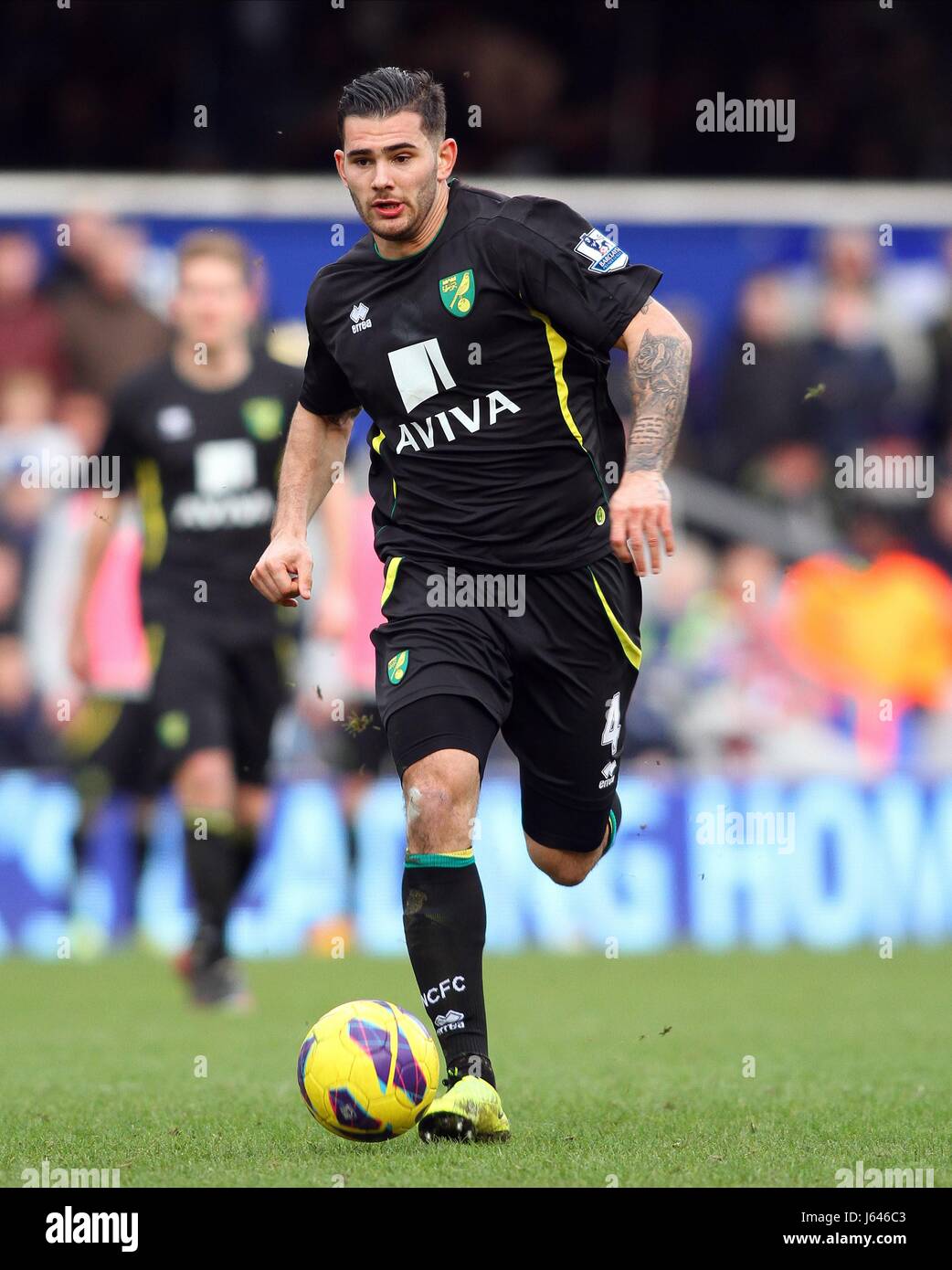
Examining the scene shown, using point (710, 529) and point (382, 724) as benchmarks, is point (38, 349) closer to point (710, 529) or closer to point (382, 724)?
point (710, 529)

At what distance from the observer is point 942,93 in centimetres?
1592

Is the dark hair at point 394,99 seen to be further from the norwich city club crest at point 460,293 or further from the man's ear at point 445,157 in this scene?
the norwich city club crest at point 460,293

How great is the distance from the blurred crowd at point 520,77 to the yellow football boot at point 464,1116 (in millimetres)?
11019

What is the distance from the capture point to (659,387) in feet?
18.2

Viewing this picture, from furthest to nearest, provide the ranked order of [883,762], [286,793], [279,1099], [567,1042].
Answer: [883,762]
[286,793]
[567,1042]
[279,1099]

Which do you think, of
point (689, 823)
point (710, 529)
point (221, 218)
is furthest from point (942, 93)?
point (689, 823)

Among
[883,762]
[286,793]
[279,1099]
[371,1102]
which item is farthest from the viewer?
[883,762]

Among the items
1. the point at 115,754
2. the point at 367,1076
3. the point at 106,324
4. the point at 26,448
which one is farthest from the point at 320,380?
the point at 106,324

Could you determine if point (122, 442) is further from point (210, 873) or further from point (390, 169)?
point (390, 169)

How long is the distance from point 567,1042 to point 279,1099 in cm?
172

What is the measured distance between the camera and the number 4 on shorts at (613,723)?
6.00 m

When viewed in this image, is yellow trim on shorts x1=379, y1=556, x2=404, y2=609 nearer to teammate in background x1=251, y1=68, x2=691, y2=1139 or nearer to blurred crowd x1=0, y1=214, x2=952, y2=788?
teammate in background x1=251, y1=68, x2=691, y2=1139

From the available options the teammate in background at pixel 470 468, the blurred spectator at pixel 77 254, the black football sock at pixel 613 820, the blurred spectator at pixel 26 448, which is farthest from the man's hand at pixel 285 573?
the blurred spectator at pixel 77 254

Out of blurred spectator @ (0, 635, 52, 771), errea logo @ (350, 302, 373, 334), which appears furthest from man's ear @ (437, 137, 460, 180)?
blurred spectator @ (0, 635, 52, 771)
